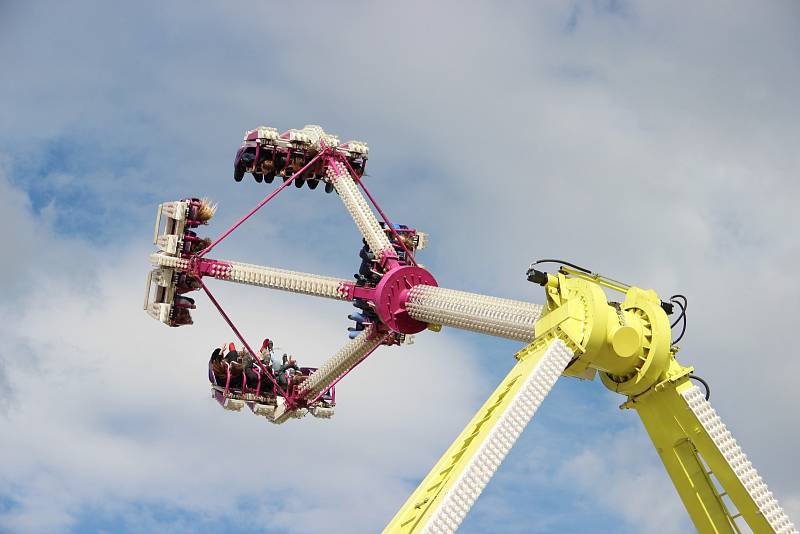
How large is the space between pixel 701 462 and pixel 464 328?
9456mm

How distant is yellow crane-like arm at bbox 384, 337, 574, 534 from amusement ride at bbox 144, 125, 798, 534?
0.04 meters

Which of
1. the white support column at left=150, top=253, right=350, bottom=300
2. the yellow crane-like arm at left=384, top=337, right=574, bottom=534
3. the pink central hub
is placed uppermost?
the white support column at left=150, top=253, right=350, bottom=300

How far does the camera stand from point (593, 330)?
4281 centimetres

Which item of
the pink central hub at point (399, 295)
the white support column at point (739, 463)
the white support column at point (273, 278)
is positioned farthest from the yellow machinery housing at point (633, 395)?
the white support column at point (273, 278)

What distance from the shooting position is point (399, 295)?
5525 cm

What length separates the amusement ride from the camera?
134 ft

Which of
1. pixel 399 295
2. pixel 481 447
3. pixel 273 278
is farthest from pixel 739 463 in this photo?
pixel 273 278

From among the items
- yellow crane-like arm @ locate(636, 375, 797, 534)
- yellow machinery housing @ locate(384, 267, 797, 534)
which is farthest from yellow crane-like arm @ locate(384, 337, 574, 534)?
yellow crane-like arm @ locate(636, 375, 797, 534)

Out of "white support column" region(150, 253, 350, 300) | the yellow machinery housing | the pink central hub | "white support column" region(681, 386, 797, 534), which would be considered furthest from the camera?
"white support column" region(150, 253, 350, 300)

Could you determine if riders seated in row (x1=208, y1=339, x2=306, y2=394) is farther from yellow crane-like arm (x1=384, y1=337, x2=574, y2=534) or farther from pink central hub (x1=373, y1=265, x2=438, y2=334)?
yellow crane-like arm (x1=384, y1=337, x2=574, y2=534)

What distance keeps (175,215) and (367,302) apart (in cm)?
892

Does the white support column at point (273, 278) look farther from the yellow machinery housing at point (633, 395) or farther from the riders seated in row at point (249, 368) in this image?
the yellow machinery housing at point (633, 395)

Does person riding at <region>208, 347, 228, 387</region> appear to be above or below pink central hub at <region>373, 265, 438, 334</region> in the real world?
above

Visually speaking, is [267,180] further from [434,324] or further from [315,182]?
[434,324]
